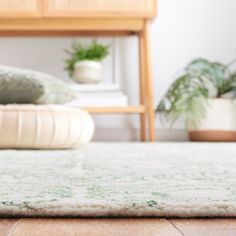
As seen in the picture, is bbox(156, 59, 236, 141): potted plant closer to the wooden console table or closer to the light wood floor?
the wooden console table

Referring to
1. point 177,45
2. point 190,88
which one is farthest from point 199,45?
point 190,88

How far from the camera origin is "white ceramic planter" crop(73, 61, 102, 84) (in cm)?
239

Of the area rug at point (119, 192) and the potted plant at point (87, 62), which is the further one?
the potted plant at point (87, 62)

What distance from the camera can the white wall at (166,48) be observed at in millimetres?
2695

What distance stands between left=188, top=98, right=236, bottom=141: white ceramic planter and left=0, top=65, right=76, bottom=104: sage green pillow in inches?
44.0

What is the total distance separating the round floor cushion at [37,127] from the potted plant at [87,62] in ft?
3.14

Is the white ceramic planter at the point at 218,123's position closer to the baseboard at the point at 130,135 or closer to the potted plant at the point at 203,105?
the potted plant at the point at 203,105

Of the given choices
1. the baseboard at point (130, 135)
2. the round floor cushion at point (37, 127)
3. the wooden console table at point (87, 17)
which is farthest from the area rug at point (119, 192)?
the baseboard at point (130, 135)

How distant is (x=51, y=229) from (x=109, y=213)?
64 mm

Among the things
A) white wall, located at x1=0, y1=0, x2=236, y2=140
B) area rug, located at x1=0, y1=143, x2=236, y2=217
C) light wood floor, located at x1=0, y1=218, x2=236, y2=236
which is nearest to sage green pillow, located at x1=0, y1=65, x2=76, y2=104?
area rug, located at x1=0, y1=143, x2=236, y2=217

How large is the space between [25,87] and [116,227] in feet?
3.28

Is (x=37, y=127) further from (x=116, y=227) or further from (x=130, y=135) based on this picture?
(x=130, y=135)

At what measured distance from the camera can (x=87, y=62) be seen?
238cm

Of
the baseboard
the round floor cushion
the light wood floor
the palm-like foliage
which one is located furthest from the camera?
the baseboard
